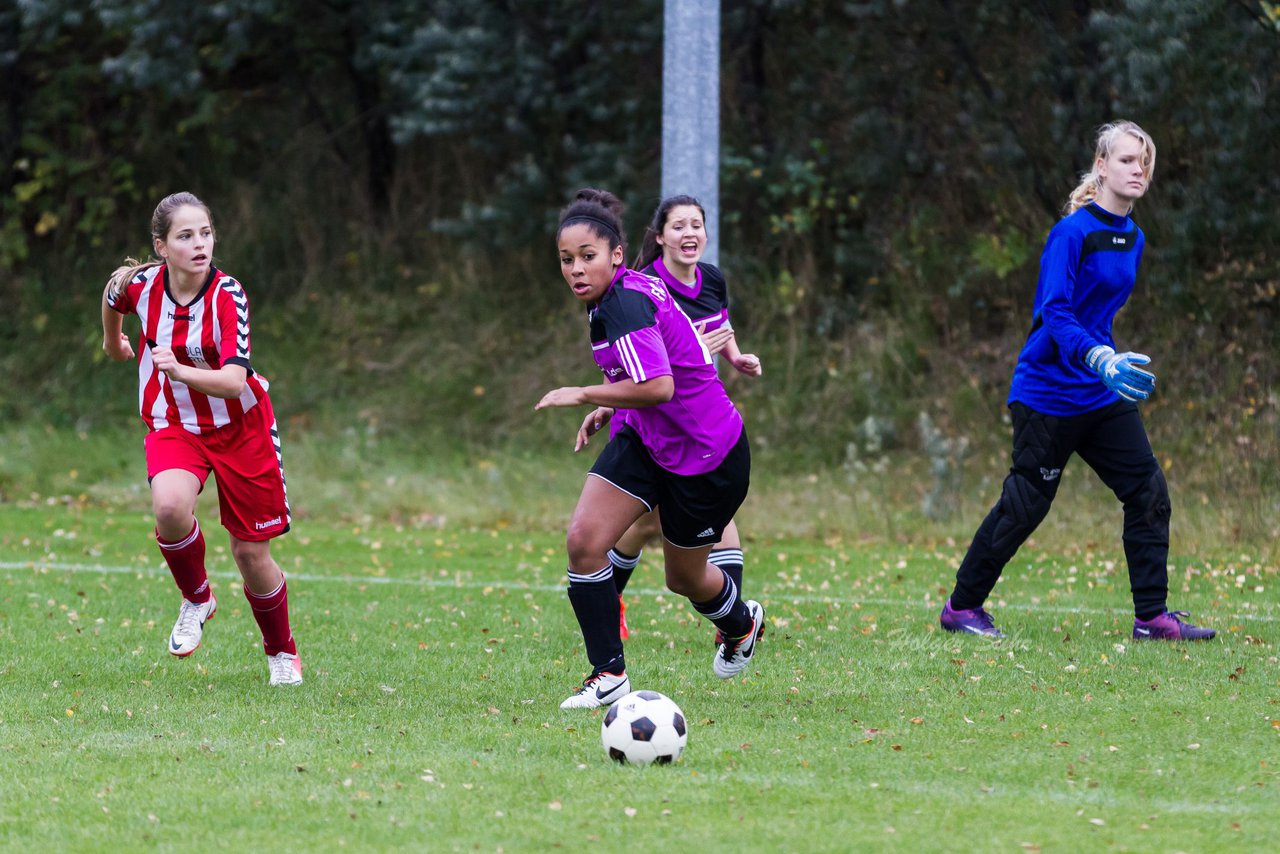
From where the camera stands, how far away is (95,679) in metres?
6.42

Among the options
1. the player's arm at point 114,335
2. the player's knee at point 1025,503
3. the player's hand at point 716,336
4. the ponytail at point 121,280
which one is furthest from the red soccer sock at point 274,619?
the player's knee at point 1025,503

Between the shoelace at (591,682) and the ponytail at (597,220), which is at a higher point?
the ponytail at (597,220)

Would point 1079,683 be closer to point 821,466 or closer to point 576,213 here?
point 576,213

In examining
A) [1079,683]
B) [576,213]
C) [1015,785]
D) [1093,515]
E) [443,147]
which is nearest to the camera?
[1015,785]

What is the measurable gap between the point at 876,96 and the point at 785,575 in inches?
316

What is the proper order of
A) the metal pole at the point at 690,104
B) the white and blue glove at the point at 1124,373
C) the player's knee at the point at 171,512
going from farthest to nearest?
the metal pole at the point at 690,104
the white and blue glove at the point at 1124,373
the player's knee at the point at 171,512

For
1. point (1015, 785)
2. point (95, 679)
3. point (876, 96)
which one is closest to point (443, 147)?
point (876, 96)

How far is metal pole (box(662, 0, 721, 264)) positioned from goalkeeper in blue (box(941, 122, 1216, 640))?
391cm

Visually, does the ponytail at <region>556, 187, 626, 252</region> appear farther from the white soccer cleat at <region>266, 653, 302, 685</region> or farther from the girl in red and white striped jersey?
the white soccer cleat at <region>266, 653, 302, 685</region>

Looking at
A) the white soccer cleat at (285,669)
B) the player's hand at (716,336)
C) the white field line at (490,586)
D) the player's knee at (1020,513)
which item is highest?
the player's hand at (716,336)

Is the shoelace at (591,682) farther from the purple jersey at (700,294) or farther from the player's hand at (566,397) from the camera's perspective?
the purple jersey at (700,294)

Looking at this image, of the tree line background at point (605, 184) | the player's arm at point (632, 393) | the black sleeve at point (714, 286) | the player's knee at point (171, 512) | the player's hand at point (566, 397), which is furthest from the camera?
the tree line background at point (605, 184)

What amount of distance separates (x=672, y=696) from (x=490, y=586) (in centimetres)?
369

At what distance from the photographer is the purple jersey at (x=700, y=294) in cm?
721
